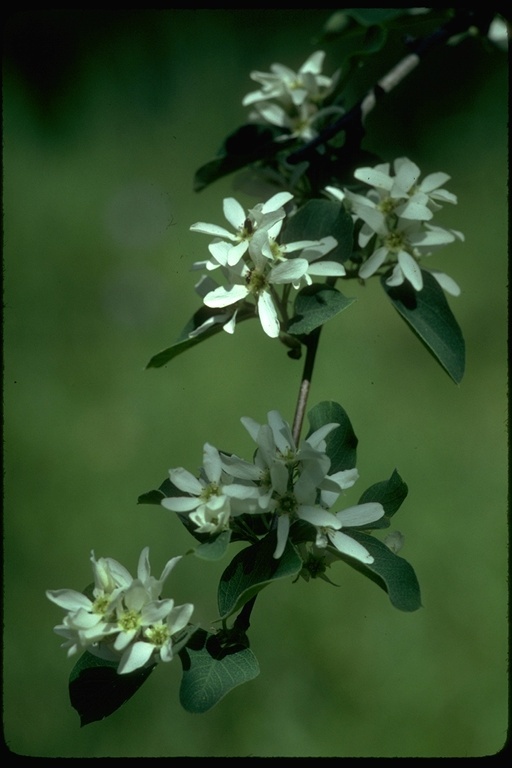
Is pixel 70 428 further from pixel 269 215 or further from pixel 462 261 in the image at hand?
pixel 269 215

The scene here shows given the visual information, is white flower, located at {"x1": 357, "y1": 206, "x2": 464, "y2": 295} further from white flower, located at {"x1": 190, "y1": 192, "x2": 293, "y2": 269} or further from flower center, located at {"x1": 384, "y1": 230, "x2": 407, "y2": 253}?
white flower, located at {"x1": 190, "y1": 192, "x2": 293, "y2": 269}

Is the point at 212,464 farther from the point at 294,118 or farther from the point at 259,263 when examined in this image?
the point at 294,118

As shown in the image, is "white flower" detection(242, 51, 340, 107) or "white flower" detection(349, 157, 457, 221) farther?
"white flower" detection(242, 51, 340, 107)

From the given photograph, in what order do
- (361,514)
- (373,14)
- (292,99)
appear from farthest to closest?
(292,99) → (373,14) → (361,514)

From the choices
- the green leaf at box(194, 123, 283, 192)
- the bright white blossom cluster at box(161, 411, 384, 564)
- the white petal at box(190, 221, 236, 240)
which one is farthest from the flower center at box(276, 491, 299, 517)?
the green leaf at box(194, 123, 283, 192)

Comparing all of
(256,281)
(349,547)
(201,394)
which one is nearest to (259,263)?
(256,281)

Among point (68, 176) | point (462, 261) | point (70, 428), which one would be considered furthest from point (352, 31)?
point (68, 176)

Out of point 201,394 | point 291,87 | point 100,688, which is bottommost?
point 201,394
